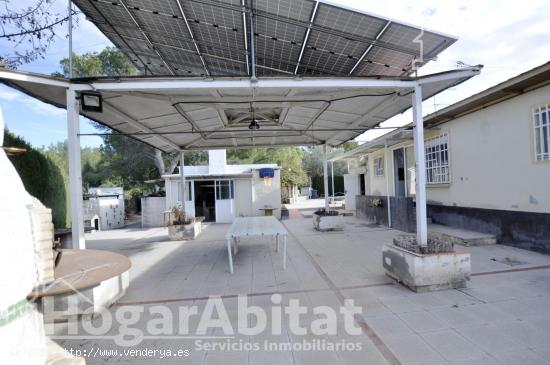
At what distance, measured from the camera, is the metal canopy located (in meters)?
4.08

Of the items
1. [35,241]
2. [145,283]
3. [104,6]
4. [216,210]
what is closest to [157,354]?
[35,241]

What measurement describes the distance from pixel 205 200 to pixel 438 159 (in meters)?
10.5

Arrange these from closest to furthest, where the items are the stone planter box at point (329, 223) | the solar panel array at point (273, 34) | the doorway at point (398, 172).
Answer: the solar panel array at point (273, 34), the stone planter box at point (329, 223), the doorway at point (398, 172)

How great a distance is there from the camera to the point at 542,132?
5.47m

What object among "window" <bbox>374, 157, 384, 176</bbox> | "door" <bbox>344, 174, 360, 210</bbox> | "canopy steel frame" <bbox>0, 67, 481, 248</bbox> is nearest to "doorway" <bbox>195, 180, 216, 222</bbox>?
"door" <bbox>344, 174, 360, 210</bbox>

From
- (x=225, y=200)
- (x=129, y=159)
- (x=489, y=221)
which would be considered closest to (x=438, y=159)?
(x=489, y=221)

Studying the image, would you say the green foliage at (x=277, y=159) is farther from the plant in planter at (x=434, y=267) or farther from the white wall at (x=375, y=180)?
the plant in planter at (x=434, y=267)

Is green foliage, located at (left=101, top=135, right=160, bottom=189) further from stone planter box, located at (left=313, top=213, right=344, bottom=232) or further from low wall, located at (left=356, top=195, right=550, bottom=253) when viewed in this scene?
low wall, located at (left=356, top=195, right=550, bottom=253)

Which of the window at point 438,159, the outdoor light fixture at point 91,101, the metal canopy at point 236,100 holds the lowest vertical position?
the window at point 438,159

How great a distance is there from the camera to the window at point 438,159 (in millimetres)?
8328

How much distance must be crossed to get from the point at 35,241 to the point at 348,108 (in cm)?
574

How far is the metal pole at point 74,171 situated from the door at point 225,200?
398 inches

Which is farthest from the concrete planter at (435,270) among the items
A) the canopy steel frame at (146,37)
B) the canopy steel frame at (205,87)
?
the canopy steel frame at (146,37)

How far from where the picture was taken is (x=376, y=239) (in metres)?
7.84
